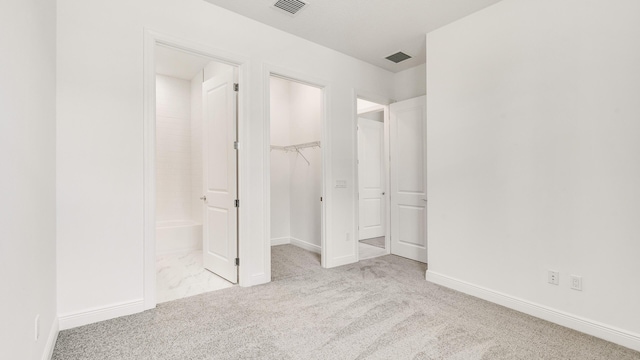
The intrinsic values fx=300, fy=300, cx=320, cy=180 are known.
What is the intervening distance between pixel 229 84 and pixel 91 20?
4.03 ft

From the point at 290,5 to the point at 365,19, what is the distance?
0.78 metres

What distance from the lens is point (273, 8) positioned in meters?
2.87

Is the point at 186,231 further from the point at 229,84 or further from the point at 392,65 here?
the point at 392,65

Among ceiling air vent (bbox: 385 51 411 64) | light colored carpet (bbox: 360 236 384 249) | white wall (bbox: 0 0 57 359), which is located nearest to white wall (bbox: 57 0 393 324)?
white wall (bbox: 0 0 57 359)

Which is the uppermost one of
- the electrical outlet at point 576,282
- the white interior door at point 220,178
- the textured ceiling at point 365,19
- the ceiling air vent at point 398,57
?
the textured ceiling at point 365,19

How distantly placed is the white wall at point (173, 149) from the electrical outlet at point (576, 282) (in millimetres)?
5202

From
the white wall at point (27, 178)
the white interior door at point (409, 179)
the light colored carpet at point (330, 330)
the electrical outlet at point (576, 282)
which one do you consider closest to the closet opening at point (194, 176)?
the light colored carpet at point (330, 330)

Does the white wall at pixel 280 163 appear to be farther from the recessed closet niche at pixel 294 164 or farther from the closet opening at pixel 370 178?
the closet opening at pixel 370 178

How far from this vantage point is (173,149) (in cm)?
530

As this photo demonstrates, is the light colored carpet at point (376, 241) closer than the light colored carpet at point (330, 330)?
No

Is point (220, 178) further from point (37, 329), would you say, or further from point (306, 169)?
point (37, 329)

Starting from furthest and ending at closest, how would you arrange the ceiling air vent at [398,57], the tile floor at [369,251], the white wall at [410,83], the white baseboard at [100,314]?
1. the tile floor at [369,251]
2. the white wall at [410,83]
3. the ceiling air vent at [398,57]
4. the white baseboard at [100,314]

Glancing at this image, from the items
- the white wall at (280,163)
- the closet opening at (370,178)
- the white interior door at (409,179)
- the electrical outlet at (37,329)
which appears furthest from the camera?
A: the closet opening at (370,178)

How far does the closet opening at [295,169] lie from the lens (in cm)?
475
